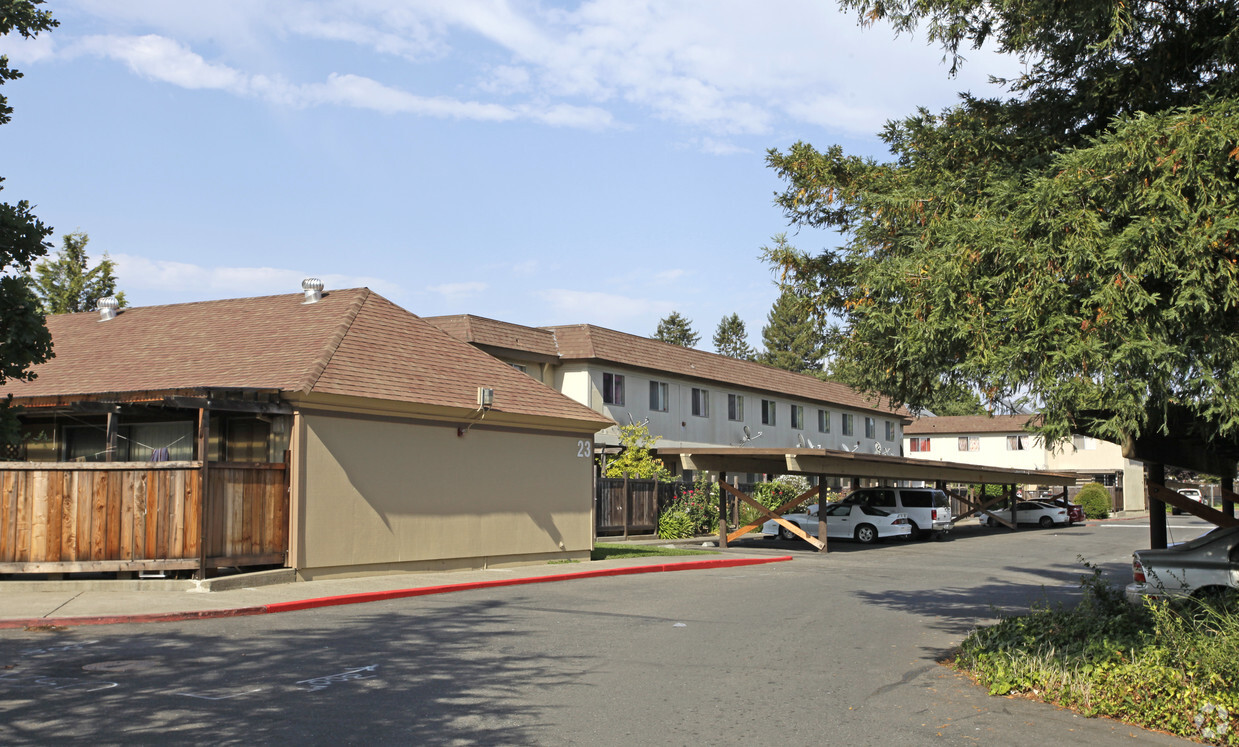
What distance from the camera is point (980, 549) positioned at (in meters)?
31.4

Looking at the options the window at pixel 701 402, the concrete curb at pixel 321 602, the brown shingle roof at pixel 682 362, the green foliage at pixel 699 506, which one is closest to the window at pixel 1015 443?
the brown shingle roof at pixel 682 362

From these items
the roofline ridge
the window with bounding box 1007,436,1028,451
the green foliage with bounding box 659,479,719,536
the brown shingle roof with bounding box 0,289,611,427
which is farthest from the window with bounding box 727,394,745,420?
the window with bounding box 1007,436,1028,451

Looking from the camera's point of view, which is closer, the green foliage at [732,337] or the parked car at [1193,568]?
the parked car at [1193,568]

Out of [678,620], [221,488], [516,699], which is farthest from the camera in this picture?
[221,488]

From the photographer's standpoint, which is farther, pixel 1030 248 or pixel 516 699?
pixel 516 699

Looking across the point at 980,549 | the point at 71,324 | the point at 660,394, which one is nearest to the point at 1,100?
the point at 71,324

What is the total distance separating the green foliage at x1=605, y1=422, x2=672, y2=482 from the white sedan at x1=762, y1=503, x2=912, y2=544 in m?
4.04

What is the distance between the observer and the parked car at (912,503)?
118ft

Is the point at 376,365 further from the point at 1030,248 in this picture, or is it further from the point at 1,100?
the point at 1030,248

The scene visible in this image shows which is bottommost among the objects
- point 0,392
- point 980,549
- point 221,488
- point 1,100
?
point 980,549

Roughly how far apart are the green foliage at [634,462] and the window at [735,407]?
9231 millimetres

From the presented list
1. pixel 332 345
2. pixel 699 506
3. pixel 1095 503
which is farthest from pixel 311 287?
pixel 1095 503

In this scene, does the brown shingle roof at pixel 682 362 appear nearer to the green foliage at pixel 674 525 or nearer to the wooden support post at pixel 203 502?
the green foliage at pixel 674 525

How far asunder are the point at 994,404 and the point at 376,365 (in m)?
12.8
